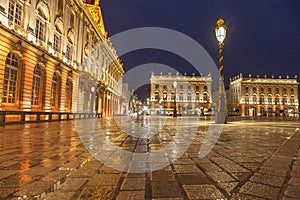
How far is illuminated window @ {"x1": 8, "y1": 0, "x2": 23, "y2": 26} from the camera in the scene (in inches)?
517

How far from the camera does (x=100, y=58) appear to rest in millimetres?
34906

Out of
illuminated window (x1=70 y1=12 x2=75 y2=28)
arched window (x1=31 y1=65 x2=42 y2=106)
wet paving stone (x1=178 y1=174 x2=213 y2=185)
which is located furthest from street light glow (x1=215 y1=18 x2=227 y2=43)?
illuminated window (x1=70 y1=12 x2=75 y2=28)

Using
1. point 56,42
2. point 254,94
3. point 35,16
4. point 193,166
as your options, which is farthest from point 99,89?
point 254,94

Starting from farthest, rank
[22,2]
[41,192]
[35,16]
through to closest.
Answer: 1. [35,16]
2. [22,2]
3. [41,192]

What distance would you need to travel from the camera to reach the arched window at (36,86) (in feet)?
51.3

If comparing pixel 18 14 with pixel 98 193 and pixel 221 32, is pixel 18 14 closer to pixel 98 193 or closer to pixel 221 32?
pixel 221 32

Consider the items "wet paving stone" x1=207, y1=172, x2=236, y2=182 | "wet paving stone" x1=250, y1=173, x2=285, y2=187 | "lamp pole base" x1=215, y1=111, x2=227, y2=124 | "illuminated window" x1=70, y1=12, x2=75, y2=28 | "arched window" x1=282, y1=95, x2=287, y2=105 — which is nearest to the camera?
"wet paving stone" x1=250, y1=173, x2=285, y2=187

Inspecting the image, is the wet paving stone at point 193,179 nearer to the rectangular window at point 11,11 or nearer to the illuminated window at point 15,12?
the illuminated window at point 15,12

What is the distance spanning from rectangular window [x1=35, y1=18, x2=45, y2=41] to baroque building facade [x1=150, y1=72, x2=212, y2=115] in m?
59.3

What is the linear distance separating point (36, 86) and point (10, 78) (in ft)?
9.68

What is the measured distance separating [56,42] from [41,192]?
67.0ft

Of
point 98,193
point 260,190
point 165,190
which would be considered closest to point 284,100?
point 260,190

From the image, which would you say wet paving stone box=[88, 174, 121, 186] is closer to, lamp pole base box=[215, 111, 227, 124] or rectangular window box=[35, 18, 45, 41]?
lamp pole base box=[215, 111, 227, 124]

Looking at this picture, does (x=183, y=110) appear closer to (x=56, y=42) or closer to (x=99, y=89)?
(x=99, y=89)
